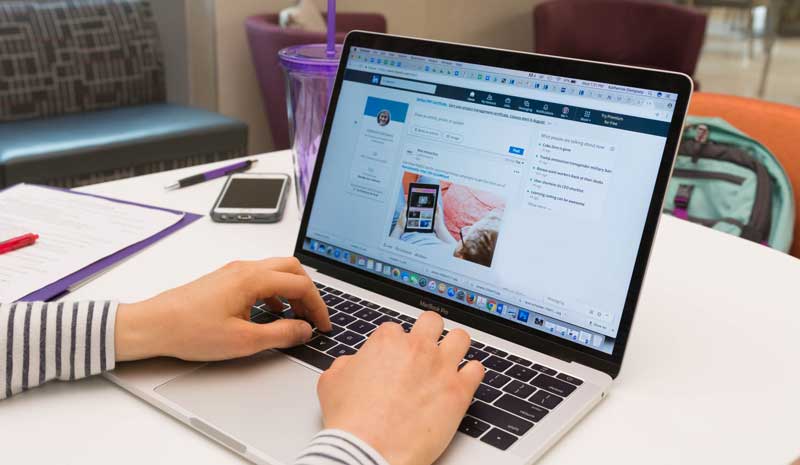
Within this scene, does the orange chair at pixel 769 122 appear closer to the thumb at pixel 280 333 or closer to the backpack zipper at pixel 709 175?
the backpack zipper at pixel 709 175

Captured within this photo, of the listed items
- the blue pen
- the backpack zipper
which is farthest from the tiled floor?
the blue pen

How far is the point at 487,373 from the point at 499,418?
0.07 metres

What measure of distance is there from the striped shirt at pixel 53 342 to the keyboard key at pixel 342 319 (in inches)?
8.4

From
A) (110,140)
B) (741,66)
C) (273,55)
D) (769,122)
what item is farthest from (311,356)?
(741,66)

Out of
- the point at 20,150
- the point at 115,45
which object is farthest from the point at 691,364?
the point at 115,45

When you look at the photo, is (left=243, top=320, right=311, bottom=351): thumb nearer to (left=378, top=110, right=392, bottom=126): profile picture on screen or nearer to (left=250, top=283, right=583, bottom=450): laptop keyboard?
(left=250, top=283, right=583, bottom=450): laptop keyboard

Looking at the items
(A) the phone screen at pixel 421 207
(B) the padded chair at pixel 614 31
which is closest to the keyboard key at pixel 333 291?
(A) the phone screen at pixel 421 207

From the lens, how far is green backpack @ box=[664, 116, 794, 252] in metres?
1.32

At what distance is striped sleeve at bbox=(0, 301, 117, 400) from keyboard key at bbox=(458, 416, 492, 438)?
0.32 metres

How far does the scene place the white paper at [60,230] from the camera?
85 cm

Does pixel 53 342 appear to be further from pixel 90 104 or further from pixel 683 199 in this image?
pixel 90 104

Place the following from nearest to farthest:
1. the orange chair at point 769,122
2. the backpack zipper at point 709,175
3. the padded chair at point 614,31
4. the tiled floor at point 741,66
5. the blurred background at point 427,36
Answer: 1. the orange chair at point 769,122
2. the backpack zipper at point 709,175
3. the blurred background at point 427,36
4. the padded chair at point 614,31
5. the tiled floor at point 741,66

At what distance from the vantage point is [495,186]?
75cm

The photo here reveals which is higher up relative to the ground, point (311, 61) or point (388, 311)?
point (311, 61)
